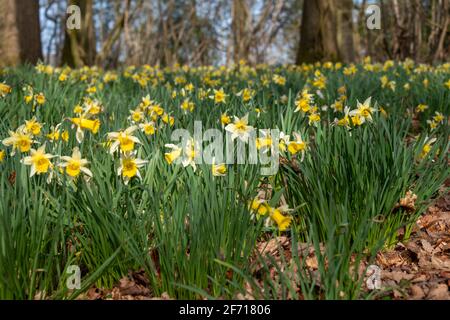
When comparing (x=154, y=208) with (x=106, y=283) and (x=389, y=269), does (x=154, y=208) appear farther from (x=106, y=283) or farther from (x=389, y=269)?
(x=389, y=269)

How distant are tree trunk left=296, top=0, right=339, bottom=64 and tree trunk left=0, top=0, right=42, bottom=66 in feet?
15.6

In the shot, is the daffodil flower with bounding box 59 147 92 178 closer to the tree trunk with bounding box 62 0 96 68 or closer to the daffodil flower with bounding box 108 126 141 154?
the daffodil flower with bounding box 108 126 141 154

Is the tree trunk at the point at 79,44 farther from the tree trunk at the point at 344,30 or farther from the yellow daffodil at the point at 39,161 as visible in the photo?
the yellow daffodil at the point at 39,161

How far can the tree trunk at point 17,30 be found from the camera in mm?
8766

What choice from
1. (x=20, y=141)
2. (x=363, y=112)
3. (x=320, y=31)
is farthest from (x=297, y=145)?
(x=320, y=31)

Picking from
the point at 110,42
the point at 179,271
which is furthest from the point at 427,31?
the point at 179,271

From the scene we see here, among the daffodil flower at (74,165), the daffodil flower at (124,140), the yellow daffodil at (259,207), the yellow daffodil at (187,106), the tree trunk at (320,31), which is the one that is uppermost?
the tree trunk at (320,31)

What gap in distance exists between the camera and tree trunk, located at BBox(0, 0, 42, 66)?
8.77m

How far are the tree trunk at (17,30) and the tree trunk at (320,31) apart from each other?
477 centimetres

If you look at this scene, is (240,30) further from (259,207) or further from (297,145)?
(259,207)

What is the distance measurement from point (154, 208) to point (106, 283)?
0.37 m

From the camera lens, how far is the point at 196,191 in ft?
6.54

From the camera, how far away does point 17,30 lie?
8938 mm

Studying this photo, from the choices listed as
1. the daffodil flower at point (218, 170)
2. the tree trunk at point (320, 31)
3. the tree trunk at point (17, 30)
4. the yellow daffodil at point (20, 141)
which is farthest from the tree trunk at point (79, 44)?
the daffodil flower at point (218, 170)
